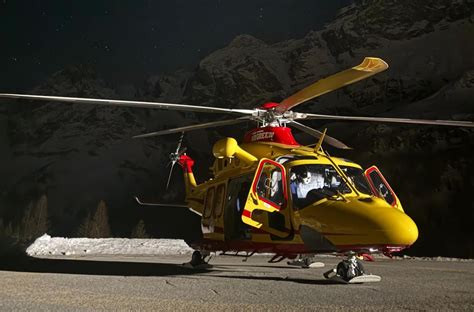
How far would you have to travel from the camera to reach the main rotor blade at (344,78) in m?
8.11

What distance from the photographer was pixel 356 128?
19225 cm

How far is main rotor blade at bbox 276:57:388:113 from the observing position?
26.6 ft

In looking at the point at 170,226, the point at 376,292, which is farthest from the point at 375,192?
the point at 170,226

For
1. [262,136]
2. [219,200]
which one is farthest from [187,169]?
[262,136]

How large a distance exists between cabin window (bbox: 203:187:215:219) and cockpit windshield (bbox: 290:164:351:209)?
11.2 feet

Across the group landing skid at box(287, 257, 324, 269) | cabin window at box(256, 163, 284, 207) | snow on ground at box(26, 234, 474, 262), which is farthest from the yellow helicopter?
snow on ground at box(26, 234, 474, 262)

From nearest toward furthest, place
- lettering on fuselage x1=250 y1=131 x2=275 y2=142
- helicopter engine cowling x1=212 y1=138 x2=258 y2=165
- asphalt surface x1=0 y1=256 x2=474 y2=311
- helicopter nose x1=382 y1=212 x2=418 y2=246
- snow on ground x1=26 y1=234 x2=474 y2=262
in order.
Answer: asphalt surface x1=0 y1=256 x2=474 y2=311 → helicopter nose x1=382 y1=212 x2=418 y2=246 → helicopter engine cowling x1=212 y1=138 x2=258 y2=165 → lettering on fuselage x1=250 y1=131 x2=275 y2=142 → snow on ground x1=26 y1=234 x2=474 y2=262

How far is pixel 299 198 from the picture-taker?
9.30 meters

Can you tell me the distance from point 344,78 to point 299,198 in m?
2.60

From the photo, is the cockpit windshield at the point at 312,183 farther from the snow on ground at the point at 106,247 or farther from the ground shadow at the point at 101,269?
the snow on ground at the point at 106,247

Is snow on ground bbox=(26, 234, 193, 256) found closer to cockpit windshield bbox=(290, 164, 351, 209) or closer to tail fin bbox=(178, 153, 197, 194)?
tail fin bbox=(178, 153, 197, 194)

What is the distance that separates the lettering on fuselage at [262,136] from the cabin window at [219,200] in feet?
5.20

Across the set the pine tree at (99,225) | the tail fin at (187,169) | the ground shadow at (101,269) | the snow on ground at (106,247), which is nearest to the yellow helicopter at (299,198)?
the ground shadow at (101,269)

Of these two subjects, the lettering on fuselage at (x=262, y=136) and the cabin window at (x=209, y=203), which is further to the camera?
the cabin window at (x=209, y=203)
